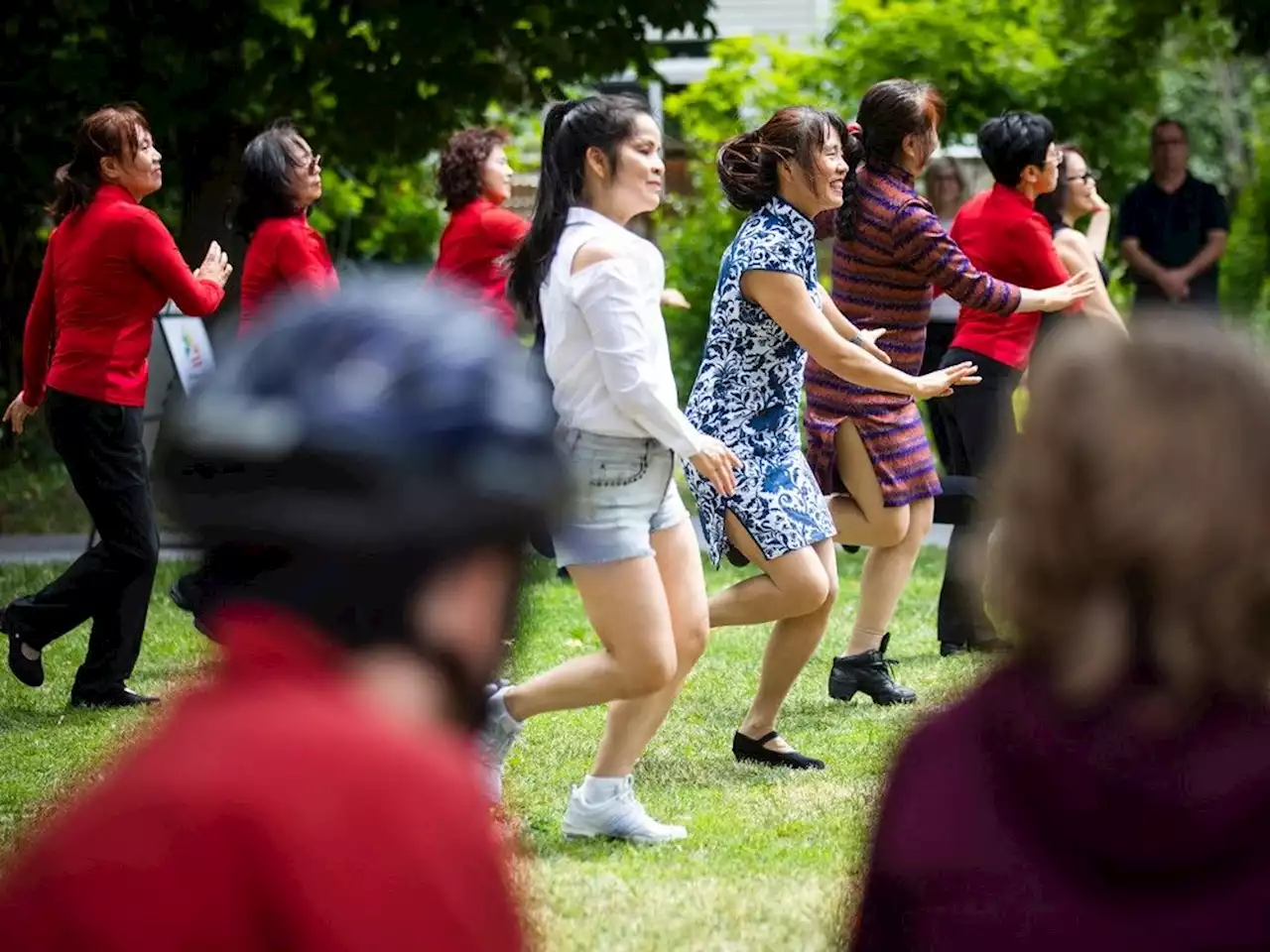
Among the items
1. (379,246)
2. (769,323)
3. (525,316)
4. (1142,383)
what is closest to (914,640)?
(769,323)

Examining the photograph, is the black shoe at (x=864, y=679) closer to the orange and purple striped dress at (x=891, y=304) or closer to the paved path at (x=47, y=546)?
the orange and purple striped dress at (x=891, y=304)

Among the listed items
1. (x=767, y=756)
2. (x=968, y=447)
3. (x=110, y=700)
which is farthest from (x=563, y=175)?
(x=968, y=447)

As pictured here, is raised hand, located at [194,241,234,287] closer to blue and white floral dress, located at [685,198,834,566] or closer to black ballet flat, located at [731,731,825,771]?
blue and white floral dress, located at [685,198,834,566]

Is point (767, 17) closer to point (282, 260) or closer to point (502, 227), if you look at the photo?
point (502, 227)

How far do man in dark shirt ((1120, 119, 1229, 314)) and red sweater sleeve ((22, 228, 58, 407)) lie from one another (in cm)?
762

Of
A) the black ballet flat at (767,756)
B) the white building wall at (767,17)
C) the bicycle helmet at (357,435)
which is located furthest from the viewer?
the white building wall at (767,17)

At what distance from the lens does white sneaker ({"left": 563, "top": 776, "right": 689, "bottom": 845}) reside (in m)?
5.29

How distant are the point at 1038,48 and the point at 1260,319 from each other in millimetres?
3280

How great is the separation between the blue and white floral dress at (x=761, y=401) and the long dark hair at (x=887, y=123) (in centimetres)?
105

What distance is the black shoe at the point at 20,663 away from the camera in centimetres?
756

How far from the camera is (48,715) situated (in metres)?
7.38

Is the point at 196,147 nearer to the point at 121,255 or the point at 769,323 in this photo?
the point at 121,255

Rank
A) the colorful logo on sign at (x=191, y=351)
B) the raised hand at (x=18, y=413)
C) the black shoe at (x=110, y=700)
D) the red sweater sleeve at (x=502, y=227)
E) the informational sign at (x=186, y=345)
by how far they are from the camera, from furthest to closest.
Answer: the colorful logo on sign at (x=191, y=351), the informational sign at (x=186, y=345), the red sweater sleeve at (x=502, y=227), the raised hand at (x=18, y=413), the black shoe at (x=110, y=700)

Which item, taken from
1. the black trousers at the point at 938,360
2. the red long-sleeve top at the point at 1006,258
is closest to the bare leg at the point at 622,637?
the black trousers at the point at 938,360
